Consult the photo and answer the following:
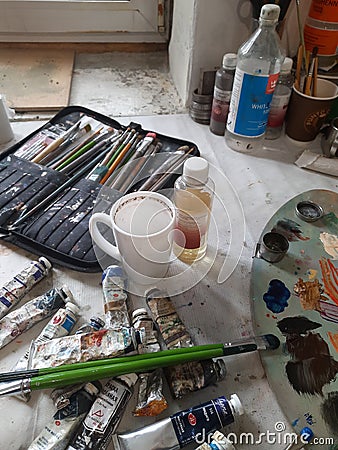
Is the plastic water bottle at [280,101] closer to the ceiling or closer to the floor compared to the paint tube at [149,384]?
closer to the ceiling

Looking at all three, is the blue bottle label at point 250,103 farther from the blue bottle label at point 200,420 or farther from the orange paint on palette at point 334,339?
the blue bottle label at point 200,420

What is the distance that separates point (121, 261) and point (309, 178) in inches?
18.0

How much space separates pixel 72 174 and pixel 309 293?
48cm

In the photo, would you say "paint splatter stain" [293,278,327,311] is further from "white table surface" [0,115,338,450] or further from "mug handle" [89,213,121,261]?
"mug handle" [89,213,121,261]

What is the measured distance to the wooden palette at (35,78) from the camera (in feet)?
3.27

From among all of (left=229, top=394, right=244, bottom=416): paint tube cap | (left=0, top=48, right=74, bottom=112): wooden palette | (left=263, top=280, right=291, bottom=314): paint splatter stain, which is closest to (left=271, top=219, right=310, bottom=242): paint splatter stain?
(left=263, top=280, right=291, bottom=314): paint splatter stain

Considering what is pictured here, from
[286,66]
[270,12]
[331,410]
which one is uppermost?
[270,12]

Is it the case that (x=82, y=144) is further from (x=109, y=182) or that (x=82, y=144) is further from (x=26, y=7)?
(x=26, y=7)

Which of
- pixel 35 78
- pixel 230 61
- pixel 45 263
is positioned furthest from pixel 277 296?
pixel 35 78

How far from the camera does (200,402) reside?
0.52m

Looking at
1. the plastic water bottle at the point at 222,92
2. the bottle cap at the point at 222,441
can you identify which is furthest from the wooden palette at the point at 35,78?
the bottle cap at the point at 222,441

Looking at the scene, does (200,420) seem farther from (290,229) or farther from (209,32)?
(209,32)

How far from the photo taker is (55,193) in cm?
76

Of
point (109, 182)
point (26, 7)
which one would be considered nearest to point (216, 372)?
point (109, 182)
